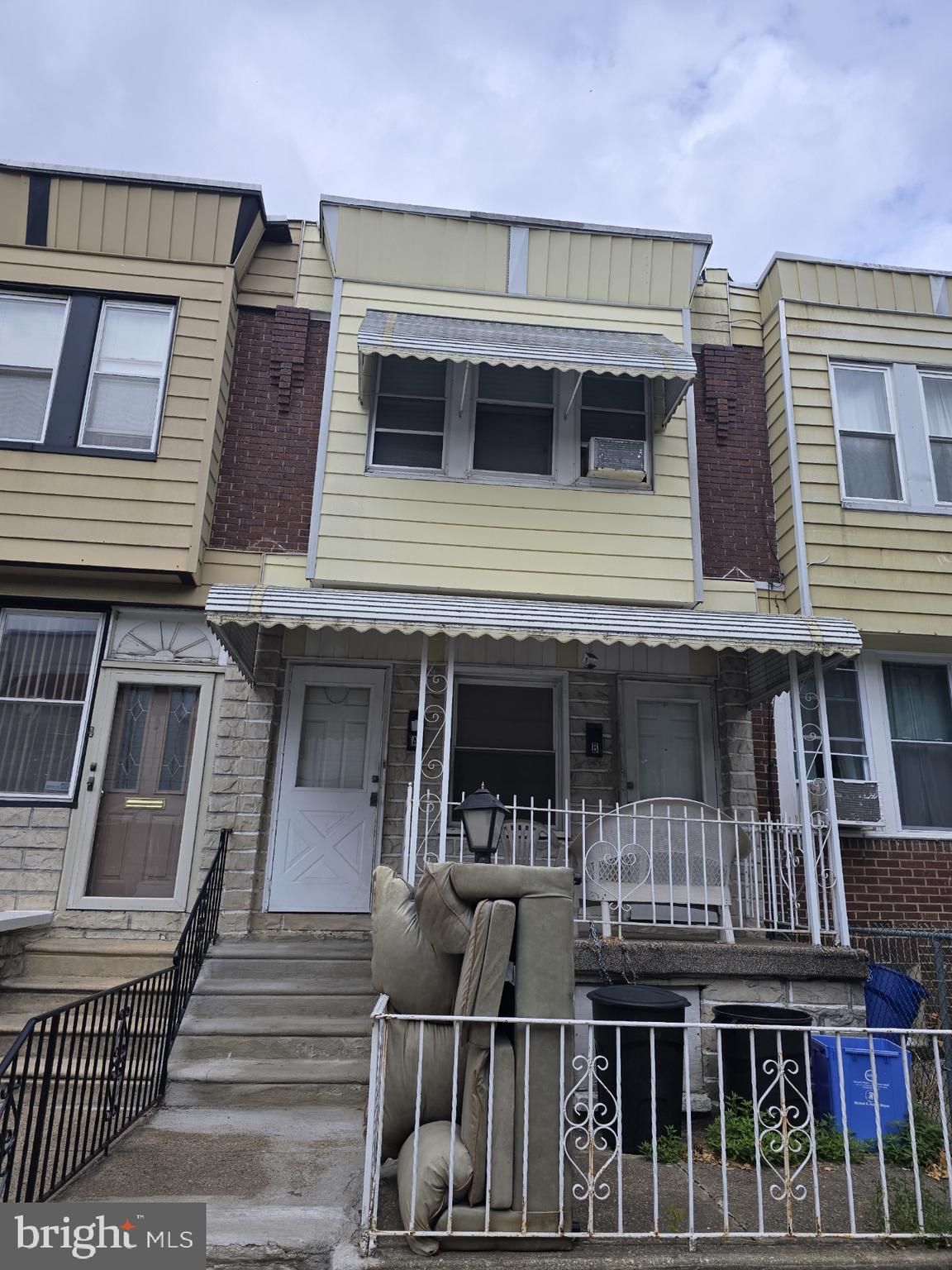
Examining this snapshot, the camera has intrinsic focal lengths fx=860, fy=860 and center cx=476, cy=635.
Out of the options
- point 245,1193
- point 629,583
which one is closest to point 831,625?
point 629,583

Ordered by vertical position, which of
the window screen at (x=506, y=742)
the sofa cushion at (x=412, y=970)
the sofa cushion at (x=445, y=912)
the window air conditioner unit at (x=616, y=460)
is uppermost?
the window air conditioner unit at (x=616, y=460)

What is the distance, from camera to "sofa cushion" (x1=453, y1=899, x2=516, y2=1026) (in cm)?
363

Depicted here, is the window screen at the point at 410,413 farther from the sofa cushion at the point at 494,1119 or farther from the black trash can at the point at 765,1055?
the sofa cushion at the point at 494,1119

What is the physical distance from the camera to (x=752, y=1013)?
523 cm

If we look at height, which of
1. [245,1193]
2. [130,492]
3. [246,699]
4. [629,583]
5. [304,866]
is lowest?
[245,1193]

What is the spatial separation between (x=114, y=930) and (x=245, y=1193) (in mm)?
3796

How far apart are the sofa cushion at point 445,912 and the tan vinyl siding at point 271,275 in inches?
270

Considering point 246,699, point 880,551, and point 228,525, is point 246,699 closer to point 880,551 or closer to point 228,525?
point 228,525

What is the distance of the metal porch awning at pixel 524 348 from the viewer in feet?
25.2

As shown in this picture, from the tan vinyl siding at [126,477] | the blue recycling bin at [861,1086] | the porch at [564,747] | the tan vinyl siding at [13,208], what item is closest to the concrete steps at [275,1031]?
the porch at [564,747]

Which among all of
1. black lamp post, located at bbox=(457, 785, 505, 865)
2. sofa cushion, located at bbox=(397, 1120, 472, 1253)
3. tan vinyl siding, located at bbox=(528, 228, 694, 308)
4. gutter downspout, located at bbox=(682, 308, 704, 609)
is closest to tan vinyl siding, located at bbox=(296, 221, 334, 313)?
tan vinyl siding, located at bbox=(528, 228, 694, 308)

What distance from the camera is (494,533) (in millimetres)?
→ 8008

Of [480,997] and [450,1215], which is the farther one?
[480,997]

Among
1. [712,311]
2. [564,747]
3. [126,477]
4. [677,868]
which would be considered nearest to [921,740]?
[564,747]
